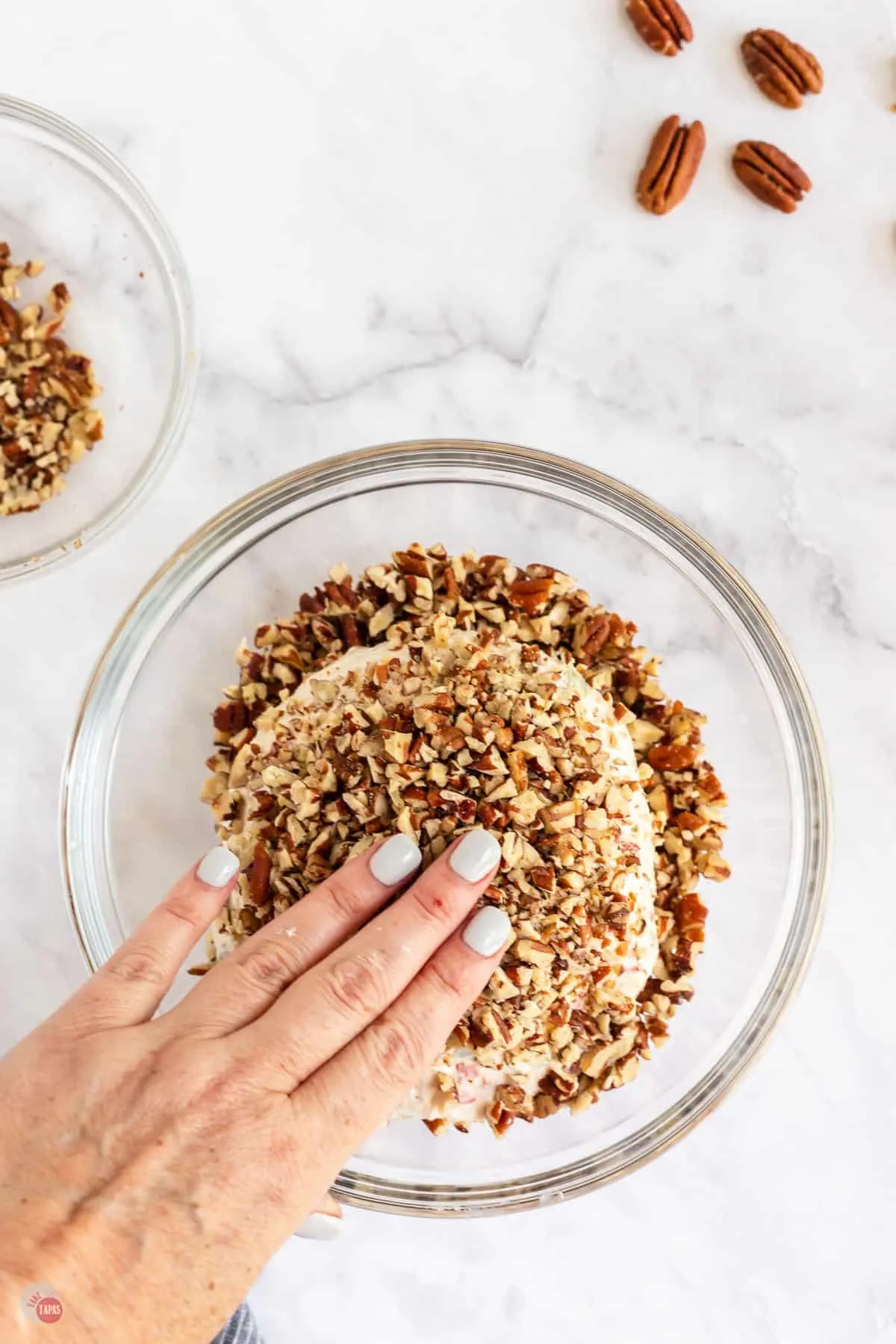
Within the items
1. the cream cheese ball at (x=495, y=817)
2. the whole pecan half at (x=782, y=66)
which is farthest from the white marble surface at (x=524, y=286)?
the cream cheese ball at (x=495, y=817)

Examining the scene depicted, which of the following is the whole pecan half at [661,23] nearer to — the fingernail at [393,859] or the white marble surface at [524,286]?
the white marble surface at [524,286]

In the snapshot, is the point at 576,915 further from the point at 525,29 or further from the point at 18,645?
the point at 525,29

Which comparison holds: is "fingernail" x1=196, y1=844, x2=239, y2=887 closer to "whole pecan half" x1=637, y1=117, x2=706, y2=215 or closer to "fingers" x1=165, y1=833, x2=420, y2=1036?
"fingers" x1=165, y1=833, x2=420, y2=1036

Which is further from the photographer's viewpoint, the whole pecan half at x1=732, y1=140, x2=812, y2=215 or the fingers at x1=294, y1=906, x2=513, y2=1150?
the whole pecan half at x1=732, y1=140, x2=812, y2=215

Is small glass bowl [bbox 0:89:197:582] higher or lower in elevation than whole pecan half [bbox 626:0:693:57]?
lower

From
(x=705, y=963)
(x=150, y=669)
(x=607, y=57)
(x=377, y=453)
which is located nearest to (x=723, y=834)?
(x=705, y=963)

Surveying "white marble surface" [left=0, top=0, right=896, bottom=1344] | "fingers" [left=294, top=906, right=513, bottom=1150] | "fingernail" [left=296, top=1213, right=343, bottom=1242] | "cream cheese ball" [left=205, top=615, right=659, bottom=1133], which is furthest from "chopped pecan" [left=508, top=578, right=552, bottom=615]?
"fingernail" [left=296, top=1213, right=343, bottom=1242]
